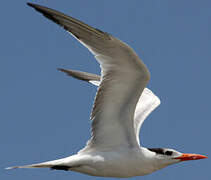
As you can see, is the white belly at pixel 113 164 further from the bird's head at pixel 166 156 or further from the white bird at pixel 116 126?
the bird's head at pixel 166 156

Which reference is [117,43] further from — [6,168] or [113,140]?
[6,168]

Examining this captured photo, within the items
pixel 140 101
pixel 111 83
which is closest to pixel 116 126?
pixel 111 83

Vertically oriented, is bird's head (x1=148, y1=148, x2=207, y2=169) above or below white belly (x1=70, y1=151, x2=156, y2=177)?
above

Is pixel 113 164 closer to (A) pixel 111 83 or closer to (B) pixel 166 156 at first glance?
(B) pixel 166 156

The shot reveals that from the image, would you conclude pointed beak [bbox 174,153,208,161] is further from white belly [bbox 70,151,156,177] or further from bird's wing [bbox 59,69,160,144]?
bird's wing [bbox 59,69,160,144]

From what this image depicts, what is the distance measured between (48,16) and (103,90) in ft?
5.52

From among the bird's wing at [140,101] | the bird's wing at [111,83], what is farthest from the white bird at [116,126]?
the bird's wing at [140,101]

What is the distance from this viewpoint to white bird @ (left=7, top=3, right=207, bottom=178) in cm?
766

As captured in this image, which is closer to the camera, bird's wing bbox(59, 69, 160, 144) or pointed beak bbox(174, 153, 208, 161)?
pointed beak bbox(174, 153, 208, 161)

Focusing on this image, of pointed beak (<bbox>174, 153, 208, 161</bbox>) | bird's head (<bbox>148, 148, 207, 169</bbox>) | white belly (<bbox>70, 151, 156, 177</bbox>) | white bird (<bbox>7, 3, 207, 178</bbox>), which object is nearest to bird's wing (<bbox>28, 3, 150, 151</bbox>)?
white bird (<bbox>7, 3, 207, 178</bbox>)

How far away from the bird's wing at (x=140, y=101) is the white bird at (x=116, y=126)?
0.43 m

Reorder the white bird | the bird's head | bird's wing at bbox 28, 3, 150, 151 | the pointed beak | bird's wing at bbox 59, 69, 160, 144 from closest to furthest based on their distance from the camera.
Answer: bird's wing at bbox 28, 3, 150, 151, the white bird, the bird's head, the pointed beak, bird's wing at bbox 59, 69, 160, 144

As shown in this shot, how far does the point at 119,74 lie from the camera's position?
7930 millimetres

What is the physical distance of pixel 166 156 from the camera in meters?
8.60
